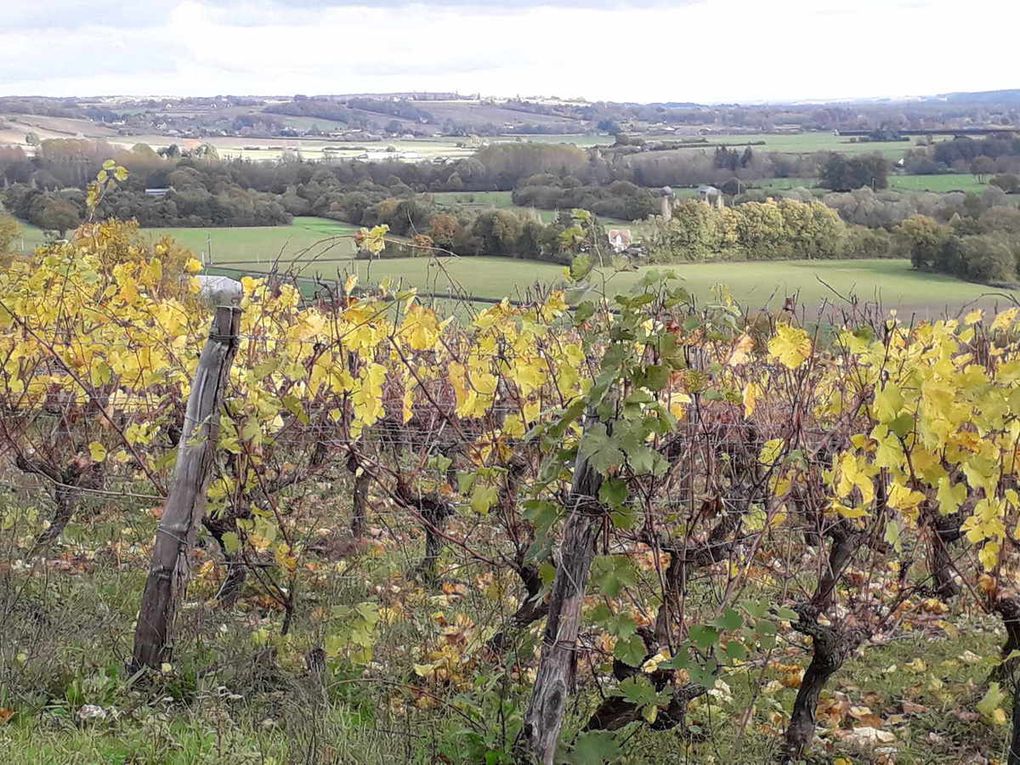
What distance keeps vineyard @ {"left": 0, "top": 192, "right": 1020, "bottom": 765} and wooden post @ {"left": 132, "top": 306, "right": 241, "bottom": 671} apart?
12mm

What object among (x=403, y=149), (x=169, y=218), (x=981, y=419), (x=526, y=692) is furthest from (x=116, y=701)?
(x=403, y=149)

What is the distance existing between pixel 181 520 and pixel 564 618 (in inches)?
69.9

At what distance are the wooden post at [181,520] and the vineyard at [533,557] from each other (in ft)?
0.04

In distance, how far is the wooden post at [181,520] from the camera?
3.74m

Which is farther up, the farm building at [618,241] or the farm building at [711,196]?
the farm building at [618,241]

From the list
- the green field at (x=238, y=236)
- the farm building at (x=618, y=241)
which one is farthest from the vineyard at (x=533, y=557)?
the green field at (x=238, y=236)

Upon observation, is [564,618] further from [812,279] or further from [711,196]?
[711,196]

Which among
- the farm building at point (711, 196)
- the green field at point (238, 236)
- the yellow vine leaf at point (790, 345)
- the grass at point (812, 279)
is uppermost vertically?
the yellow vine leaf at point (790, 345)

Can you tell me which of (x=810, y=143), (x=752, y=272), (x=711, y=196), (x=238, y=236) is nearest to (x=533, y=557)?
(x=238, y=236)

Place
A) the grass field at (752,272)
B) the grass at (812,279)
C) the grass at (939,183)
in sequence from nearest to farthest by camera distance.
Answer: the grass at (812,279) → the grass field at (752,272) → the grass at (939,183)

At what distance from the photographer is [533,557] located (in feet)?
8.70

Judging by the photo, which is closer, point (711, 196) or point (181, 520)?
point (181, 520)

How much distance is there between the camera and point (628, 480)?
269 centimetres

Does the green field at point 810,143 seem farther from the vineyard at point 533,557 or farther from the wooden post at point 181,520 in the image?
the wooden post at point 181,520
